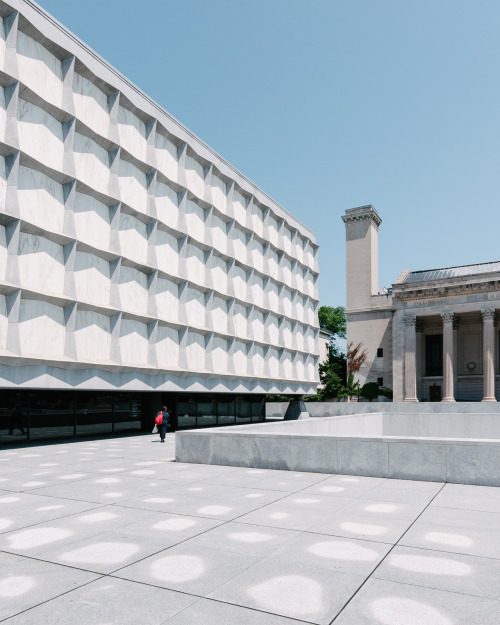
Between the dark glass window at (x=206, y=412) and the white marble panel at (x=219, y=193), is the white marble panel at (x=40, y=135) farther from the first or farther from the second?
the dark glass window at (x=206, y=412)

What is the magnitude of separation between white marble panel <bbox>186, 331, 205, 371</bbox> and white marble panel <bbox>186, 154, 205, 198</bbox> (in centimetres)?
902

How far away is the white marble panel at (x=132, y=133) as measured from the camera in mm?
27391

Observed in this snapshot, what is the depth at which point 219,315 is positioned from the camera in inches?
1410

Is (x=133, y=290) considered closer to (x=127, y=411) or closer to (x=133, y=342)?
(x=133, y=342)

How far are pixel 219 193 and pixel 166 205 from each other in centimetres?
654

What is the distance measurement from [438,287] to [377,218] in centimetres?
1984

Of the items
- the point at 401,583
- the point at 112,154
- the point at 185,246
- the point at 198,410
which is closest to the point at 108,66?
the point at 112,154

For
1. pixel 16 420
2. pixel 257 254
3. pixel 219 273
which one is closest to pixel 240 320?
pixel 219 273

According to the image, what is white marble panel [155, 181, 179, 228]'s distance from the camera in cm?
3017

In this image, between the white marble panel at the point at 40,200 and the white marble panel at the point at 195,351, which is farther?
the white marble panel at the point at 195,351

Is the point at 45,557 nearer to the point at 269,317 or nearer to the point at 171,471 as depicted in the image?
the point at 171,471

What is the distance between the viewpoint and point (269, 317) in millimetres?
42406

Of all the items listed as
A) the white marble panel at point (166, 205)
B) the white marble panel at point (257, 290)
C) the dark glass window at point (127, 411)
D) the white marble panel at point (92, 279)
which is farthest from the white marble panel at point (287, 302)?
the white marble panel at point (92, 279)

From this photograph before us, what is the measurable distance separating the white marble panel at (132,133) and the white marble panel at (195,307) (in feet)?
28.2
